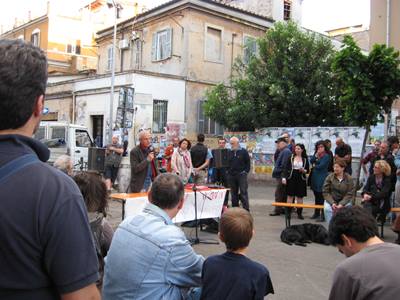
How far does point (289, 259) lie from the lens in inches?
281

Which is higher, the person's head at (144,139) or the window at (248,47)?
the window at (248,47)

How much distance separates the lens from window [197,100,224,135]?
80.6 ft

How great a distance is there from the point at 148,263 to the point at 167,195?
595 mm

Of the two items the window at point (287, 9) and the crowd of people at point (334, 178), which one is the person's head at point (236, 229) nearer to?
the crowd of people at point (334, 178)

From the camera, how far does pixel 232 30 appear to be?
26.0 meters

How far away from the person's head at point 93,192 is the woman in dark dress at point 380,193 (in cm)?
622

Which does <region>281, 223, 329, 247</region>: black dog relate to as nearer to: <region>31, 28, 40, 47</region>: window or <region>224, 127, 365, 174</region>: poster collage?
<region>224, 127, 365, 174</region>: poster collage

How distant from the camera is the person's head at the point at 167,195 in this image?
3.33 m

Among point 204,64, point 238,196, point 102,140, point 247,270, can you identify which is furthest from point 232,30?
point 247,270

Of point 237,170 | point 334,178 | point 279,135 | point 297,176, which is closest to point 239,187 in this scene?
point 237,170

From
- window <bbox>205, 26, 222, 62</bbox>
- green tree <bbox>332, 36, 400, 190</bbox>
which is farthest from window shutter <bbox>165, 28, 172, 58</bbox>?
green tree <bbox>332, 36, 400, 190</bbox>

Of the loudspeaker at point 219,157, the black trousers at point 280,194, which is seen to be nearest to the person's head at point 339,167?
the loudspeaker at point 219,157

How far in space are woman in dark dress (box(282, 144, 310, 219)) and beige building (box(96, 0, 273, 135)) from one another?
516 inches

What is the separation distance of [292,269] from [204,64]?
19404 millimetres
